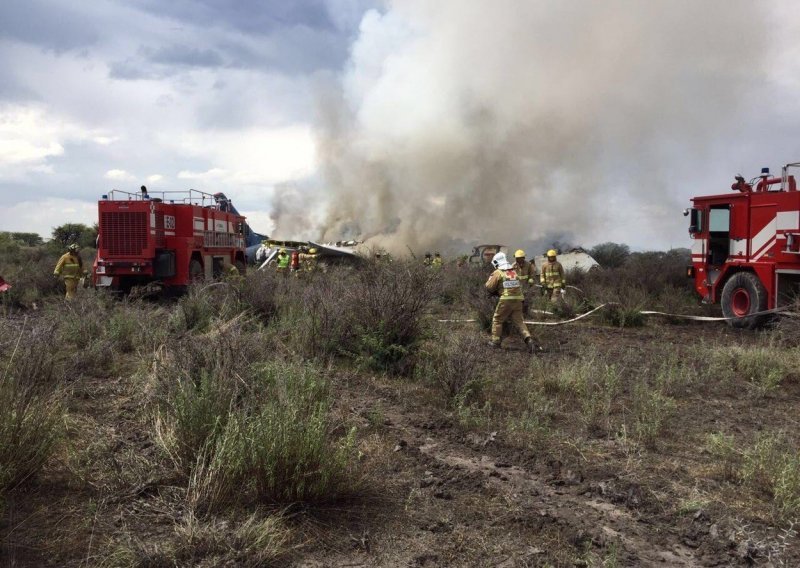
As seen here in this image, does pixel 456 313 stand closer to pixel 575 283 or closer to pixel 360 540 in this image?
pixel 575 283

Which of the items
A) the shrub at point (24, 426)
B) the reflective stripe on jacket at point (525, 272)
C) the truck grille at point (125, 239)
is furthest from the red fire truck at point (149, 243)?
the shrub at point (24, 426)

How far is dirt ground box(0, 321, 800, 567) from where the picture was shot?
119 inches

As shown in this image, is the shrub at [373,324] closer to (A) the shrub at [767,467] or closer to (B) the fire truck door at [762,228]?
(A) the shrub at [767,467]

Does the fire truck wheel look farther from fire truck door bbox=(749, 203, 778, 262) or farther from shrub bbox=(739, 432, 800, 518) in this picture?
shrub bbox=(739, 432, 800, 518)

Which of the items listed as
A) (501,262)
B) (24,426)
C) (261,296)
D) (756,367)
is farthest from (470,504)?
(261,296)

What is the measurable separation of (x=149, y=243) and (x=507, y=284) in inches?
355

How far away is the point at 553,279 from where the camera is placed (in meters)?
13.8

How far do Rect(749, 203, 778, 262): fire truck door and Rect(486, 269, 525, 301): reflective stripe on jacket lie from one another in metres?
4.77

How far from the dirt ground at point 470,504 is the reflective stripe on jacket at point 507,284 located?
378cm

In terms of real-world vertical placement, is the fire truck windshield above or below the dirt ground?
above

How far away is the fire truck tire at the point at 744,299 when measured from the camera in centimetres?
1065

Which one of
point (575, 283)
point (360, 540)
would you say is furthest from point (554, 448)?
point (575, 283)

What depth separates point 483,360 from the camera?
23.4 ft

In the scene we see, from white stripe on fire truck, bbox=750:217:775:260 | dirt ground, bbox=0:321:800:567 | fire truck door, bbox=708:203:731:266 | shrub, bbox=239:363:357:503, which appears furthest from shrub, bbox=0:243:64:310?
white stripe on fire truck, bbox=750:217:775:260
